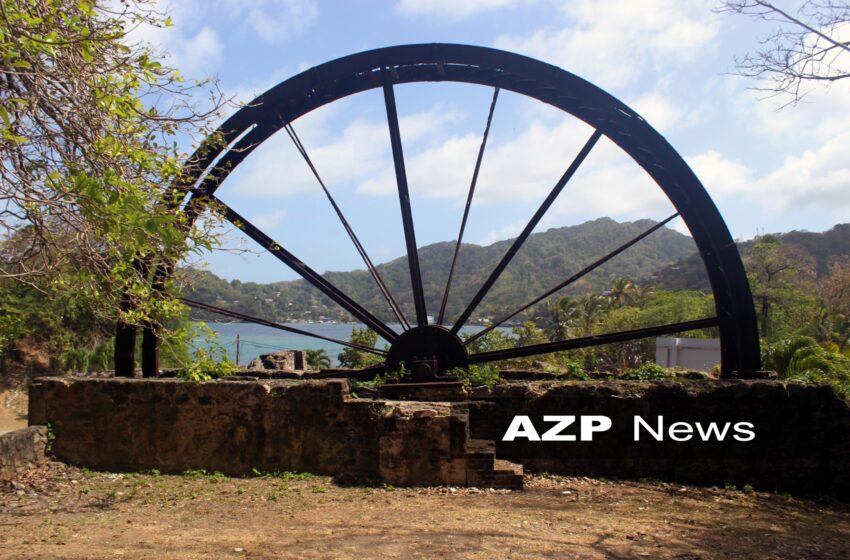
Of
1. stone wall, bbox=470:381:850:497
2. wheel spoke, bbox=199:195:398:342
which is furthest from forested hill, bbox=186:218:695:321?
stone wall, bbox=470:381:850:497

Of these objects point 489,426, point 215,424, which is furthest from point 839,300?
point 215,424

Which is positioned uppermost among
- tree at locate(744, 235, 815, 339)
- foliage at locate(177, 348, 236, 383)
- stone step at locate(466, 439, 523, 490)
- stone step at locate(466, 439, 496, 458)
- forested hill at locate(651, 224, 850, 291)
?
forested hill at locate(651, 224, 850, 291)

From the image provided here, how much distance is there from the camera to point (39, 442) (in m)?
7.56

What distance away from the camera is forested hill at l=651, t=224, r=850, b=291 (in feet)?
200

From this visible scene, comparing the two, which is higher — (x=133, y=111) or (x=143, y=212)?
(x=133, y=111)

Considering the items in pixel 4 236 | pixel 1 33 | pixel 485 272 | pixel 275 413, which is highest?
pixel 485 272

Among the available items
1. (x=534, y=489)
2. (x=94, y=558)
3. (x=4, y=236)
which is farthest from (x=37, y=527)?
(x=534, y=489)

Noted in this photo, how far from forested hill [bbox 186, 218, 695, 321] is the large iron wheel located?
53.4m

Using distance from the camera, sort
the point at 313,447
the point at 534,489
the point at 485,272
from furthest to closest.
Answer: the point at 485,272 → the point at 313,447 → the point at 534,489

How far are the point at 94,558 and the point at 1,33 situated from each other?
2.99 meters

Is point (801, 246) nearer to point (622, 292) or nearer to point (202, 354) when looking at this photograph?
point (622, 292)

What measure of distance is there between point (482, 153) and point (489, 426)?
3.68 metres

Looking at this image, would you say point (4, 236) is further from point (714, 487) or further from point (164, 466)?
point (714, 487)

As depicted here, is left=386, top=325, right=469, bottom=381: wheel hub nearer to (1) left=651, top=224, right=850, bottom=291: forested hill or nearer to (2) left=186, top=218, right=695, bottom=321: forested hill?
(1) left=651, top=224, right=850, bottom=291: forested hill
